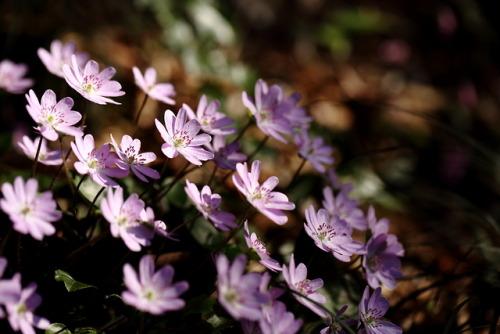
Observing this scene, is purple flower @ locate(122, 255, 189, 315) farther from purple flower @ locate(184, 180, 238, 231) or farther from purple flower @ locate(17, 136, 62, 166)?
purple flower @ locate(17, 136, 62, 166)

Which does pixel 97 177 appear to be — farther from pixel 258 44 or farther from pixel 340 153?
pixel 258 44

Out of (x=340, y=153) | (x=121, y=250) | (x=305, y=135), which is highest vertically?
(x=305, y=135)

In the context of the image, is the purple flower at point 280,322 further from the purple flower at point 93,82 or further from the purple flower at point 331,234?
the purple flower at point 93,82

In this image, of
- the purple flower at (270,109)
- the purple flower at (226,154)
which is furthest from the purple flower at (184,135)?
the purple flower at (270,109)

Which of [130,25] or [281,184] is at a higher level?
[130,25]

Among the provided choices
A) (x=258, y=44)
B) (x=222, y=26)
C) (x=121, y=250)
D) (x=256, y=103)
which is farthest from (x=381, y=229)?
(x=258, y=44)

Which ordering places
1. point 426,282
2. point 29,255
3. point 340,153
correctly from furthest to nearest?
point 340,153 → point 426,282 → point 29,255

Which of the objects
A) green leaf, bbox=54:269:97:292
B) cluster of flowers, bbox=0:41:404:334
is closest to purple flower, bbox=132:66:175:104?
cluster of flowers, bbox=0:41:404:334
